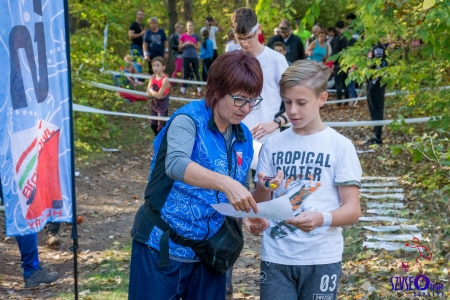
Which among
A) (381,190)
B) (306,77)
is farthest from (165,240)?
(381,190)

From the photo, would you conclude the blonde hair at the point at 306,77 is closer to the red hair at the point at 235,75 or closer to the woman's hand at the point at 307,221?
the red hair at the point at 235,75

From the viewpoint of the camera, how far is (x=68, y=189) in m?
4.60

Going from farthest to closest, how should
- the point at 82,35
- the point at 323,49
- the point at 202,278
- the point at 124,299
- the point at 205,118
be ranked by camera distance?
the point at 323,49 → the point at 82,35 → the point at 124,299 → the point at 202,278 → the point at 205,118

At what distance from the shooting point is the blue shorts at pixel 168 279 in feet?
10.1

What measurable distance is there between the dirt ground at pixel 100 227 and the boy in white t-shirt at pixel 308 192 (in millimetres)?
2512

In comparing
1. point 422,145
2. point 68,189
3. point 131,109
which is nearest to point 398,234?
point 422,145

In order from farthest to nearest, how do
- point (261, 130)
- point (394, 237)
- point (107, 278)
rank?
point (394, 237) < point (107, 278) < point (261, 130)

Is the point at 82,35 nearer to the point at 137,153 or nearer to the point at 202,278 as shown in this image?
the point at 137,153

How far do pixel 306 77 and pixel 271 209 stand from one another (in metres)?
0.72

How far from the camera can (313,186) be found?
3.11 meters

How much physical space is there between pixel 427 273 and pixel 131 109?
12028 millimetres

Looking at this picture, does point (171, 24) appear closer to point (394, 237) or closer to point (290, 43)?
point (290, 43)

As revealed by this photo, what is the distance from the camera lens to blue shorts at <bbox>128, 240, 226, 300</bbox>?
308 cm

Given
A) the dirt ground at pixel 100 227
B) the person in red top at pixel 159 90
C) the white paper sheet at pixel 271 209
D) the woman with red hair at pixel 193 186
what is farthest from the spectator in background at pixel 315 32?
the white paper sheet at pixel 271 209
